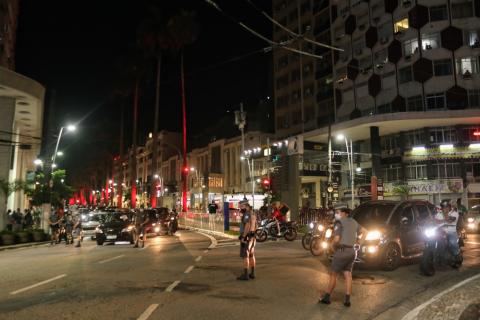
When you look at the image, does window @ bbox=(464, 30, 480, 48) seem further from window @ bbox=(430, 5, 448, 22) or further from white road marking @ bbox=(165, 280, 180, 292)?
white road marking @ bbox=(165, 280, 180, 292)

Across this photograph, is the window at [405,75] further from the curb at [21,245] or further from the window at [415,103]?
the curb at [21,245]

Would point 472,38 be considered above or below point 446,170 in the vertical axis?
above

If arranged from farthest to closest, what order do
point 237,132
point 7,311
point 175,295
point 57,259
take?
point 237,132
point 57,259
point 175,295
point 7,311

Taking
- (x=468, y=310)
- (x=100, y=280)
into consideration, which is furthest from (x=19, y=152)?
(x=468, y=310)

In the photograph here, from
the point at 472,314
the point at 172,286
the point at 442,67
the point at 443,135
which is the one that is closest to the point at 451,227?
the point at 172,286

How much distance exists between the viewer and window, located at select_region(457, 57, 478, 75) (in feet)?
143

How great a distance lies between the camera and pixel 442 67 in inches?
1746

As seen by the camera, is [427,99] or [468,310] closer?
[468,310]

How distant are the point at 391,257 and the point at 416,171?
36.3m

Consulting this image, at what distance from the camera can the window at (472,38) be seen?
4359 cm

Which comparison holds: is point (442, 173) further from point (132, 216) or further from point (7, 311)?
point (7, 311)

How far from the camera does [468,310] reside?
480 cm

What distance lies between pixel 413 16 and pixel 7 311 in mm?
47400

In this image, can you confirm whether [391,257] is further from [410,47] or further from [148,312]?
[410,47]
